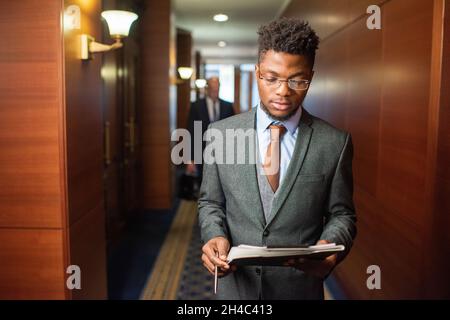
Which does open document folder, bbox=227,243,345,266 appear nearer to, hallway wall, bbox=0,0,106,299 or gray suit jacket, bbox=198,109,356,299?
gray suit jacket, bbox=198,109,356,299

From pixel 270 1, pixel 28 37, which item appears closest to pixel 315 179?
pixel 28 37

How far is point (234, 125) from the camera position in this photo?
118 centimetres

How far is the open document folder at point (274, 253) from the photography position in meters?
1.00

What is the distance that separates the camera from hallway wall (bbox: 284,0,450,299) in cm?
168

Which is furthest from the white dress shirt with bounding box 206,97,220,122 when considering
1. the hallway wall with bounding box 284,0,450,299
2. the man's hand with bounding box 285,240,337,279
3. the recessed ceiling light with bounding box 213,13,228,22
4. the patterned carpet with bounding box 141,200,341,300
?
the recessed ceiling light with bounding box 213,13,228,22

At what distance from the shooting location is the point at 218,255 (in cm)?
112

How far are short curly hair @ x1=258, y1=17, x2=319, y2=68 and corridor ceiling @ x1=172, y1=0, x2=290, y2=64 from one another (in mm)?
2087

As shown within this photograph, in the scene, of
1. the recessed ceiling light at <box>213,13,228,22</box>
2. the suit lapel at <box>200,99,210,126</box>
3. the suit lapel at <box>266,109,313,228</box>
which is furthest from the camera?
the recessed ceiling light at <box>213,13,228,22</box>

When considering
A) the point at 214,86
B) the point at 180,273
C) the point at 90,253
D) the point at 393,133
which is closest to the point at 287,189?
the point at 214,86

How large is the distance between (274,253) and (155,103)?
4282mm

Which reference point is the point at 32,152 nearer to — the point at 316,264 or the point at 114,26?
the point at 114,26

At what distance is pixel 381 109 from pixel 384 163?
0.86ft

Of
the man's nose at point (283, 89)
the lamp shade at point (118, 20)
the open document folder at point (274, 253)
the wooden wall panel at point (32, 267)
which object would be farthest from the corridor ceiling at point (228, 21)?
the open document folder at point (274, 253)

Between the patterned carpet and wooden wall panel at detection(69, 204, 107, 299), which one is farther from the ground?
wooden wall panel at detection(69, 204, 107, 299)
